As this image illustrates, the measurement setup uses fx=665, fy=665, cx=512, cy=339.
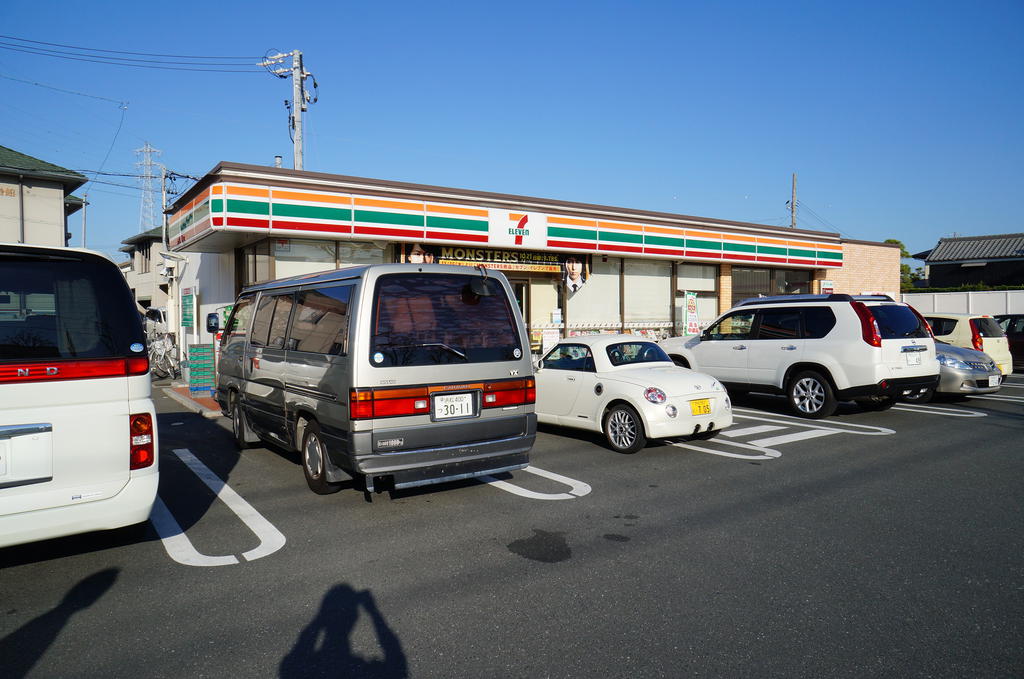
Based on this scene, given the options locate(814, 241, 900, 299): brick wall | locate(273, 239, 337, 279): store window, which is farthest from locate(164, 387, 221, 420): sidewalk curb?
locate(814, 241, 900, 299): brick wall

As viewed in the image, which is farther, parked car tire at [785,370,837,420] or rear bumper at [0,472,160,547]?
Answer: parked car tire at [785,370,837,420]

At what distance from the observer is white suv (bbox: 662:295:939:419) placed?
974 cm

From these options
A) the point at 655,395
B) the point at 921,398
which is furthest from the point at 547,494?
the point at 921,398

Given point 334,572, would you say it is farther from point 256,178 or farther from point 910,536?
point 256,178

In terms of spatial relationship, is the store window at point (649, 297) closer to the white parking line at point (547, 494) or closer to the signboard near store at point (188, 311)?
the signboard near store at point (188, 311)

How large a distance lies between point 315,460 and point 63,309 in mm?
2574

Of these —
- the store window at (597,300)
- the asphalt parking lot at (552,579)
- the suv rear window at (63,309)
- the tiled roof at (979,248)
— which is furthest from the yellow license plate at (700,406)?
the tiled roof at (979,248)

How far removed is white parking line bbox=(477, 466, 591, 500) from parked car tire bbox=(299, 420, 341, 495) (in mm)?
1530

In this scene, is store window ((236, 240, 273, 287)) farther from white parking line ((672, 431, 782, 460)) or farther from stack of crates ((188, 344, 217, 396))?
white parking line ((672, 431, 782, 460))

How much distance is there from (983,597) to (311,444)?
16.9 feet

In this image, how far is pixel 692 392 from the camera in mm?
7957

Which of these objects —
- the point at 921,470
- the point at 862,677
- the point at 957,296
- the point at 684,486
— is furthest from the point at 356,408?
the point at 957,296

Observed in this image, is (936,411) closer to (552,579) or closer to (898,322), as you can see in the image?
(898,322)

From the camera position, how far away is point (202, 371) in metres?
13.4
